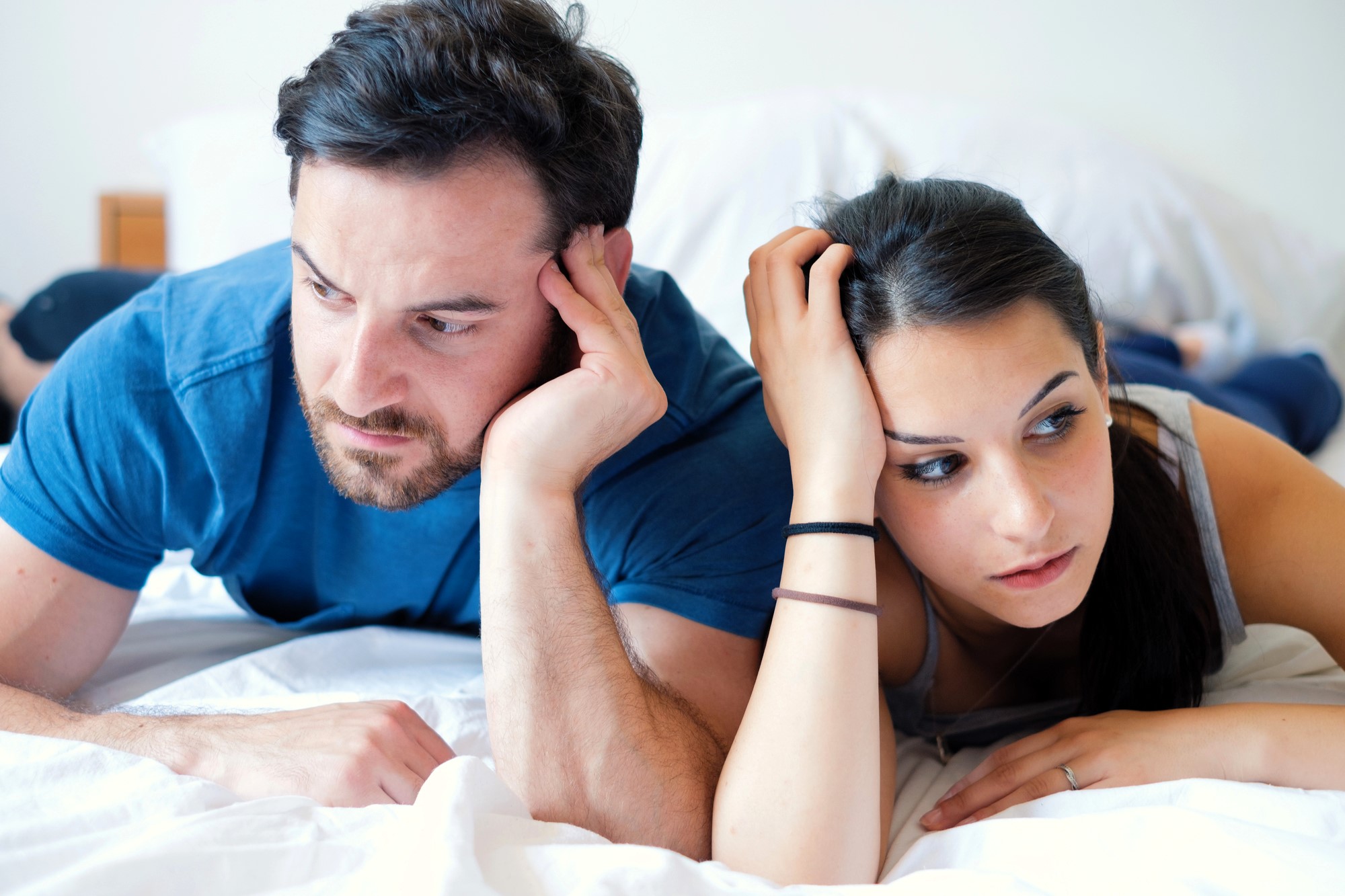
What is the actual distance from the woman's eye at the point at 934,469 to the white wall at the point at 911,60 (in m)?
1.55

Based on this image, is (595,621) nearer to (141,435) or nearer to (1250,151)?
(141,435)

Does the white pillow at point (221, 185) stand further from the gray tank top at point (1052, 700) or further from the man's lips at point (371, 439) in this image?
the gray tank top at point (1052, 700)

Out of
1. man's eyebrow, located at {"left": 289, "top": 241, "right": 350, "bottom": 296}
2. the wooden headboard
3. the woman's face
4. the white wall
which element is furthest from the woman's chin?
the wooden headboard

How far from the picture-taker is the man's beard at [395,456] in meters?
1.02

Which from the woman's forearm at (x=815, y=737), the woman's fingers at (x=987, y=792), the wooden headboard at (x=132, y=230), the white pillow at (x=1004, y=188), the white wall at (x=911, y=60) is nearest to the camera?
the woman's forearm at (x=815, y=737)

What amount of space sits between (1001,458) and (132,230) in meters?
2.52

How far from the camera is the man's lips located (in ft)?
3.35

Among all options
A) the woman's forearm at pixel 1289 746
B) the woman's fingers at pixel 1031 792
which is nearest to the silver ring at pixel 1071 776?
the woman's fingers at pixel 1031 792

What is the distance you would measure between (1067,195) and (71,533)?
1801 millimetres

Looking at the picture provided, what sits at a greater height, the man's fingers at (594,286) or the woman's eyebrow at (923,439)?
the man's fingers at (594,286)

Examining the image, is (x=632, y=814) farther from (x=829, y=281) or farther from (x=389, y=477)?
(x=829, y=281)

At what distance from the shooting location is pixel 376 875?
27.7 inches

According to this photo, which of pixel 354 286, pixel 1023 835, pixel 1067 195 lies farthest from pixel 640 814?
pixel 1067 195

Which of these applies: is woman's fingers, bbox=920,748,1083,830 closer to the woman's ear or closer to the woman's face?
the woman's face
